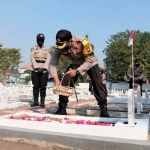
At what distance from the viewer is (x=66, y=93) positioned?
3.78 metres

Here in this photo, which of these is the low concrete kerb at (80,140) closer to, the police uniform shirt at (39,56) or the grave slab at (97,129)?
the grave slab at (97,129)

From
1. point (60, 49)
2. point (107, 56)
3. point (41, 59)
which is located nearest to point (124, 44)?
point (107, 56)

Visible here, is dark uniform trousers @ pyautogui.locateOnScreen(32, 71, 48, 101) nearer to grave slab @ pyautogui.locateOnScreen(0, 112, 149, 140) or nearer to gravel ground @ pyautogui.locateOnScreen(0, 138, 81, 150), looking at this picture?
grave slab @ pyautogui.locateOnScreen(0, 112, 149, 140)

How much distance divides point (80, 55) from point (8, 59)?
45925 mm

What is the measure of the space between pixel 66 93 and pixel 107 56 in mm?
43916

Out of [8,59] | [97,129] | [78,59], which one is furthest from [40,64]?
[8,59]

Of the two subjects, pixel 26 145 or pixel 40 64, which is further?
pixel 40 64

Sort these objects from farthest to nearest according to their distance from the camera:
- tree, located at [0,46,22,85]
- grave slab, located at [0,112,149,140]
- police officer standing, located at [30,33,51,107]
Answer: tree, located at [0,46,22,85] < police officer standing, located at [30,33,51,107] < grave slab, located at [0,112,149,140]

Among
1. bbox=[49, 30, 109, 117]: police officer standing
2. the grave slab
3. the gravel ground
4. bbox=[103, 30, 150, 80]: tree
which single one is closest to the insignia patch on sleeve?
bbox=[49, 30, 109, 117]: police officer standing

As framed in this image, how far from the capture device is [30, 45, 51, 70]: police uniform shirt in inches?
271

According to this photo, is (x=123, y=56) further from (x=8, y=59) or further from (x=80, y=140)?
(x=80, y=140)

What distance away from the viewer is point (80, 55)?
4195mm

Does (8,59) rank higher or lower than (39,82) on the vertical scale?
higher

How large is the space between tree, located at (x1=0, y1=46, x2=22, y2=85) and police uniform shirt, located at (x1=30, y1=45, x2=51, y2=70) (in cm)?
4235
